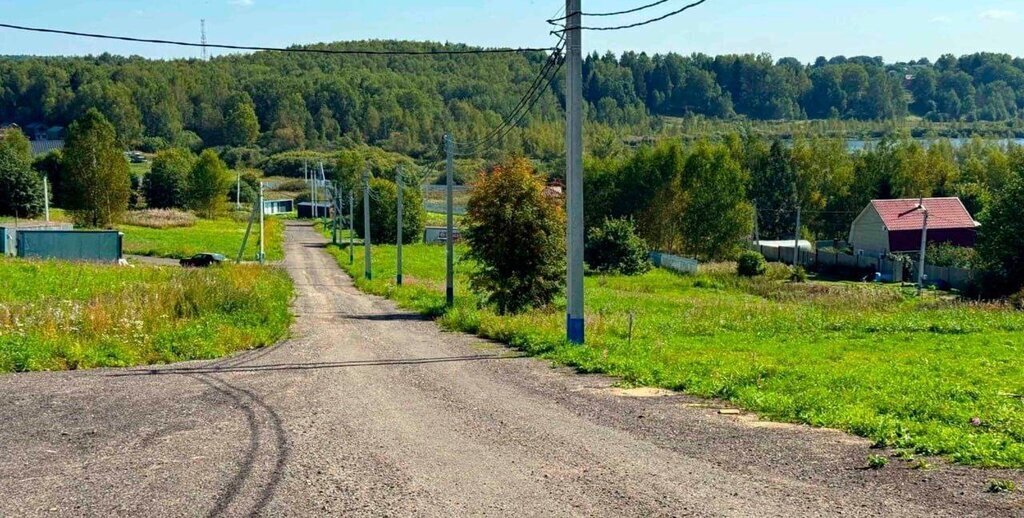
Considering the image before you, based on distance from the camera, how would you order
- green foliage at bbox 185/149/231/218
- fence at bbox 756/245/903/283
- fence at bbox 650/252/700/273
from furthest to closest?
green foliage at bbox 185/149/231/218 → fence at bbox 650/252/700/273 → fence at bbox 756/245/903/283

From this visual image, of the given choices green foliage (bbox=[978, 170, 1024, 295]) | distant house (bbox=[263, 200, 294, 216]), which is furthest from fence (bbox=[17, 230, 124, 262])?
distant house (bbox=[263, 200, 294, 216])

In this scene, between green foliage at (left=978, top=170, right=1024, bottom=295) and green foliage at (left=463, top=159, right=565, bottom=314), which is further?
green foliage at (left=978, top=170, right=1024, bottom=295)

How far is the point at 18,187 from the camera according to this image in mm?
84062

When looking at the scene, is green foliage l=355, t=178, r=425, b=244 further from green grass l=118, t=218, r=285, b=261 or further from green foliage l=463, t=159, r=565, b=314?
green foliage l=463, t=159, r=565, b=314

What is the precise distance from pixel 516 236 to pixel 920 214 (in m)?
50.9

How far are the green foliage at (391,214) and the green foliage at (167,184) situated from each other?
33641 mm

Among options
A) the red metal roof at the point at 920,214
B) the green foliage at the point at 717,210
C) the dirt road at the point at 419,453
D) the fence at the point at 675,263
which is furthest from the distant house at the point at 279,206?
the dirt road at the point at 419,453

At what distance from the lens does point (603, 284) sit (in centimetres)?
5094

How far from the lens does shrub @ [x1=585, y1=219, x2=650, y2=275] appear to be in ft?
199

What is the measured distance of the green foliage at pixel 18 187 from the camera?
272 feet

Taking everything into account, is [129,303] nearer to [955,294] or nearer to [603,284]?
[603,284]

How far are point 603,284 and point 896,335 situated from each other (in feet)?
91.7

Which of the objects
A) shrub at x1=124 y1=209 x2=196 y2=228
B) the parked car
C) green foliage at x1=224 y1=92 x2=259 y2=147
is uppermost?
green foliage at x1=224 y1=92 x2=259 y2=147

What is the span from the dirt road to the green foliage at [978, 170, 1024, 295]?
3667cm
